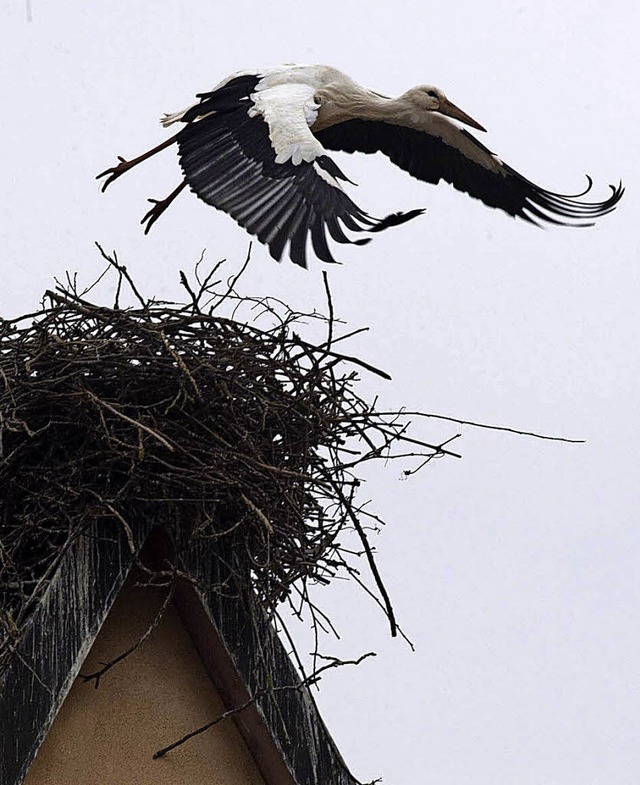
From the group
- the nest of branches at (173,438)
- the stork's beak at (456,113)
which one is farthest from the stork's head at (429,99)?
the nest of branches at (173,438)

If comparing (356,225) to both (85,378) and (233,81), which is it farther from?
(233,81)

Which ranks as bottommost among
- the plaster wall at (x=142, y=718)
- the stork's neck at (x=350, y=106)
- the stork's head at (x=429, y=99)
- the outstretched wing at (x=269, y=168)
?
the plaster wall at (x=142, y=718)

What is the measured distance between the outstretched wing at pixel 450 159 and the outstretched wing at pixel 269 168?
2.57ft

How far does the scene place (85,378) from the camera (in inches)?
135

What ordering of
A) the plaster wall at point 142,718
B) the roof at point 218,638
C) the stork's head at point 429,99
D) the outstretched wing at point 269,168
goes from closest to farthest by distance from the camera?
the roof at point 218,638, the plaster wall at point 142,718, the outstretched wing at point 269,168, the stork's head at point 429,99

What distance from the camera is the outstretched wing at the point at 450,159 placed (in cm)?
574

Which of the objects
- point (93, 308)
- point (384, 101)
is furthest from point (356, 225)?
point (384, 101)

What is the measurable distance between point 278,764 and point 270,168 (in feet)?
5.65

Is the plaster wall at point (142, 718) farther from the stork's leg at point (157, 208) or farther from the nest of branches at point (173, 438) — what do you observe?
the stork's leg at point (157, 208)

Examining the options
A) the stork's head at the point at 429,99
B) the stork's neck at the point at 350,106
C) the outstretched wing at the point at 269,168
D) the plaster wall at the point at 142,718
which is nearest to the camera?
the plaster wall at the point at 142,718

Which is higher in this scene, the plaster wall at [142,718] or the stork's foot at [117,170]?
the stork's foot at [117,170]

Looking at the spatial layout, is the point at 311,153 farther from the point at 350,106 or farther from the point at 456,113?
the point at 456,113

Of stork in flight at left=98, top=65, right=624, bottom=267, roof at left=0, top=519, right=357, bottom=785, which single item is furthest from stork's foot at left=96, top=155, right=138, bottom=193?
roof at left=0, top=519, right=357, bottom=785

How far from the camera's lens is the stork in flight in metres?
4.06
